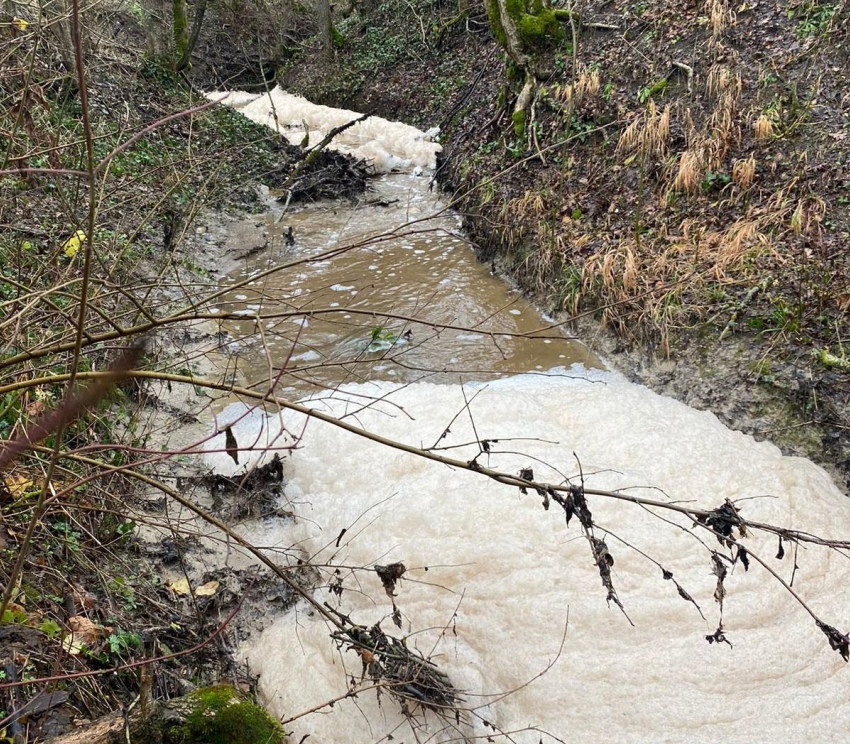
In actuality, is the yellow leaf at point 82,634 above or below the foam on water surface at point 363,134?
below

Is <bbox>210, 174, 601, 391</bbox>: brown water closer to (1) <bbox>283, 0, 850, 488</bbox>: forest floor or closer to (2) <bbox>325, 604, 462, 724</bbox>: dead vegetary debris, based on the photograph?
(1) <bbox>283, 0, 850, 488</bbox>: forest floor

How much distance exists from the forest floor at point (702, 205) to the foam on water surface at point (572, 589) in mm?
598

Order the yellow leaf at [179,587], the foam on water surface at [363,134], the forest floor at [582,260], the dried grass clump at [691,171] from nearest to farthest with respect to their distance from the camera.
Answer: the forest floor at [582,260] < the yellow leaf at [179,587] < the dried grass clump at [691,171] < the foam on water surface at [363,134]

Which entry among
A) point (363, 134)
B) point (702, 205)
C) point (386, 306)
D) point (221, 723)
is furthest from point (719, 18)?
point (221, 723)

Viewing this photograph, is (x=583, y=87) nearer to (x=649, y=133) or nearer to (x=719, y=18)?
(x=649, y=133)

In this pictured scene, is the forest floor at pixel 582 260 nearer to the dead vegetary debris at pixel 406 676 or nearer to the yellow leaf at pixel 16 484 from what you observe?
the yellow leaf at pixel 16 484

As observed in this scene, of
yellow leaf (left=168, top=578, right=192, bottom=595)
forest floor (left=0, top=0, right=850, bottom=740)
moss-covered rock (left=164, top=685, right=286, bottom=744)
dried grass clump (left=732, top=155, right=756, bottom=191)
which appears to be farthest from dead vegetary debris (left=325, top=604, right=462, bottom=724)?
dried grass clump (left=732, top=155, right=756, bottom=191)

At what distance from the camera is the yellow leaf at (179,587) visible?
3.28 metres

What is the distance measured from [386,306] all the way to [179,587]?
3.88 m

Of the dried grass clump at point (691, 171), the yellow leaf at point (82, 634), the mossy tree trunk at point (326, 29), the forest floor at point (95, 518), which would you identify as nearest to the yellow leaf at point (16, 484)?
the forest floor at point (95, 518)

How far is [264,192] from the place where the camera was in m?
10.5

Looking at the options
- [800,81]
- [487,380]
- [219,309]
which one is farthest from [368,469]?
[800,81]

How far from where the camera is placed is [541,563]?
11.7 feet

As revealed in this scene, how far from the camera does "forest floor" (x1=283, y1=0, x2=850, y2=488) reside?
4571 mm
